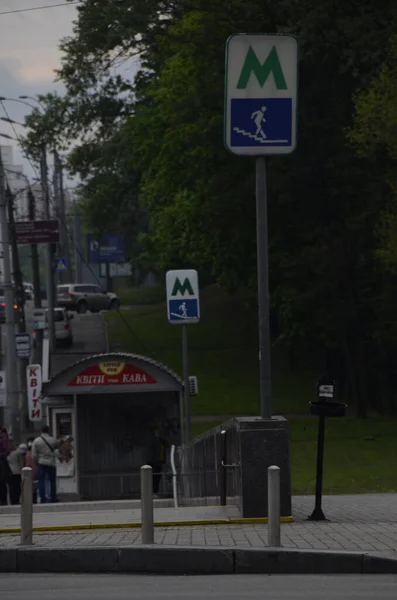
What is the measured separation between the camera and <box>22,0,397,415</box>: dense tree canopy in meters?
37.1

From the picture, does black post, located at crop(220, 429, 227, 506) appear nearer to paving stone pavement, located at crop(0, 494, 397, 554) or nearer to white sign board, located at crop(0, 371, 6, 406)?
paving stone pavement, located at crop(0, 494, 397, 554)

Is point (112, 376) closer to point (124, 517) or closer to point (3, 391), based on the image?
point (124, 517)

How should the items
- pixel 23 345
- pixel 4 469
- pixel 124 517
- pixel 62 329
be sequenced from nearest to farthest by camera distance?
1. pixel 124 517
2. pixel 4 469
3. pixel 23 345
4. pixel 62 329

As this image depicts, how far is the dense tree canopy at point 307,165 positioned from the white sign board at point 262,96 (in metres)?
19.5

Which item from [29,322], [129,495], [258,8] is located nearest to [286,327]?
[258,8]

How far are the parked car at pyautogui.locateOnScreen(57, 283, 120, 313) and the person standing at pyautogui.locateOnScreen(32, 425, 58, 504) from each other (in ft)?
207

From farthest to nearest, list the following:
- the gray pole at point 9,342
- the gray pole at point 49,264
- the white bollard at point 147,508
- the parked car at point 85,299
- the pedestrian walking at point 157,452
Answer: the parked car at point 85,299 < the gray pole at point 49,264 < the gray pole at point 9,342 < the pedestrian walking at point 157,452 < the white bollard at point 147,508

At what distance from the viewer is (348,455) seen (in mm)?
34906

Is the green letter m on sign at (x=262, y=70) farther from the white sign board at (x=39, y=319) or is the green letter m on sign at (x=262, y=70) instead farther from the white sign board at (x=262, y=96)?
the white sign board at (x=39, y=319)

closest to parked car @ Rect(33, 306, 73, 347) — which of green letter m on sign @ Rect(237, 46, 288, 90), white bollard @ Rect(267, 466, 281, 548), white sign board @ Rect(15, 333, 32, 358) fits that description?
white sign board @ Rect(15, 333, 32, 358)

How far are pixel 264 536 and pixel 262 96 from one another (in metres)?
4.51

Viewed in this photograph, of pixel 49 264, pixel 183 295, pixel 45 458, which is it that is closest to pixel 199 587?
pixel 183 295

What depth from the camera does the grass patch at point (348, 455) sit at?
1075 inches

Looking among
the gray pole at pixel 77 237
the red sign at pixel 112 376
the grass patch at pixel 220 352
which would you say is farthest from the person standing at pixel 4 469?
the gray pole at pixel 77 237
